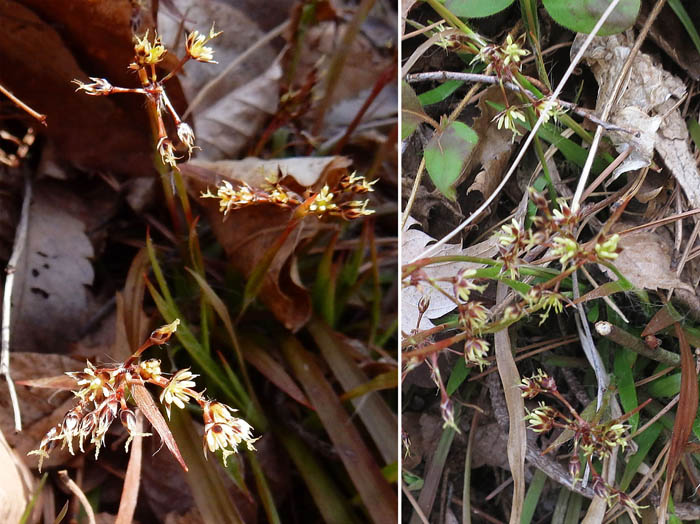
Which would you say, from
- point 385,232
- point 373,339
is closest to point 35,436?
point 373,339

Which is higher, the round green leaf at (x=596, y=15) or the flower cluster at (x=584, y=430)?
the round green leaf at (x=596, y=15)

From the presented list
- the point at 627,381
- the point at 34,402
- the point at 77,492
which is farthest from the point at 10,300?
the point at 627,381

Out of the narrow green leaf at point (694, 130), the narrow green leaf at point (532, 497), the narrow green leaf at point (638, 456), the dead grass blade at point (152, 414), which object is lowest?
the narrow green leaf at point (532, 497)

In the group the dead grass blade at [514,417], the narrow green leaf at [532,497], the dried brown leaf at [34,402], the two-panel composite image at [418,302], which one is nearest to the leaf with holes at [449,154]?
the two-panel composite image at [418,302]

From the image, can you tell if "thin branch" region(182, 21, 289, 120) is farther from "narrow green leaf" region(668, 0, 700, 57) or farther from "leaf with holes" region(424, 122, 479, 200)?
"narrow green leaf" region(668, 0, 700, 57)

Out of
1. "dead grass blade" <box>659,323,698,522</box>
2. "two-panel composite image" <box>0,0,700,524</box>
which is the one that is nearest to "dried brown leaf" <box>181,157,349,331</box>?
"two-panel composite image" <box>0,0,700,524</box>

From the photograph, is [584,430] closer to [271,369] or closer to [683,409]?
[683,409]

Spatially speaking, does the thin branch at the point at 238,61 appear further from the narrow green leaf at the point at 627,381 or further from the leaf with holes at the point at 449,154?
the narrow green leaf at the point at 627,381
